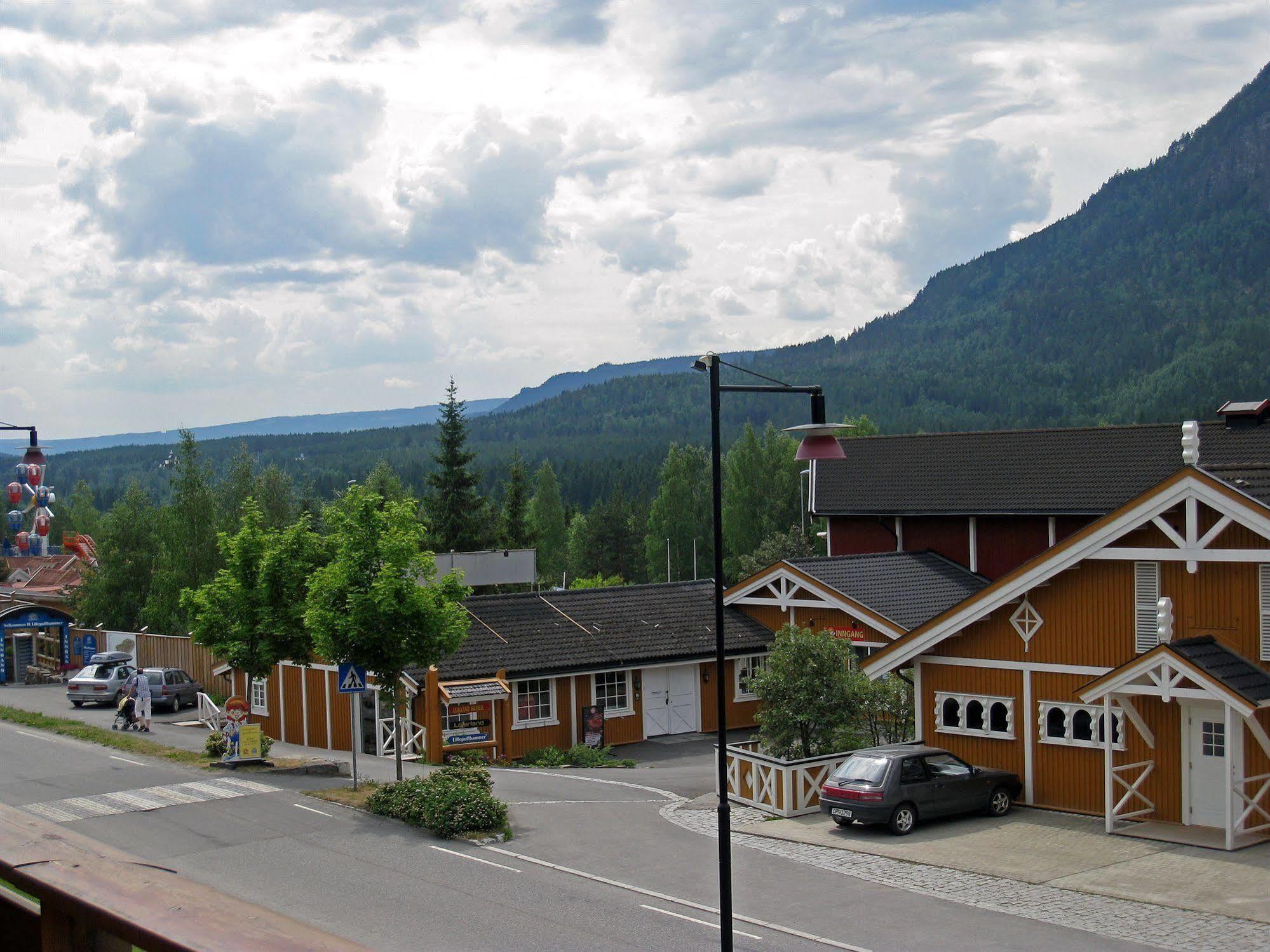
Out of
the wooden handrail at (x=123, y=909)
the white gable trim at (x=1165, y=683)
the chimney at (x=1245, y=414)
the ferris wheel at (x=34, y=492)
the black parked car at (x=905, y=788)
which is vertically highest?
the chimney at (x=1245, y=414)

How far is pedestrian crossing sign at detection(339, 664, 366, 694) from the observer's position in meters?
24.0

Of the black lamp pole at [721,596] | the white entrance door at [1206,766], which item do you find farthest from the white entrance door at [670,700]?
the black lamp pole at [721,596]

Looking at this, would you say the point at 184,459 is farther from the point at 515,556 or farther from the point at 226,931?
the point at 226,931

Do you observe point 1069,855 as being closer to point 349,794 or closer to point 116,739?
point 349,794

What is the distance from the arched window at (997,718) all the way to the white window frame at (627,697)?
42.1 feet

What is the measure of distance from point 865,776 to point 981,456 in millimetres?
20120

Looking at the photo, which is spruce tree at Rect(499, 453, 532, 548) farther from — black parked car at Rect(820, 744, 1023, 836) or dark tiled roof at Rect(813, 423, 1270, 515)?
black parked car at Rect(820, 744, 1023, 836)

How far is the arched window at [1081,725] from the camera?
2202cm

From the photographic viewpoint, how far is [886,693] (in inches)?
1011

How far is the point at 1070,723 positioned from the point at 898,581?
11.8 meters

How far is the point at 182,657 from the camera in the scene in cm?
4441

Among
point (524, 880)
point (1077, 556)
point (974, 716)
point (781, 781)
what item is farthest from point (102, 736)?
point (1077, 556)

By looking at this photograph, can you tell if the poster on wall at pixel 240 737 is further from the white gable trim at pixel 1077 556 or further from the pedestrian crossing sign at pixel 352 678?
the white gable trim at pixel 1077 556

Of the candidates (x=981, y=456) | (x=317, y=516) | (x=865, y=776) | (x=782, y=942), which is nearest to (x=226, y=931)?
(x=782, y=942)
